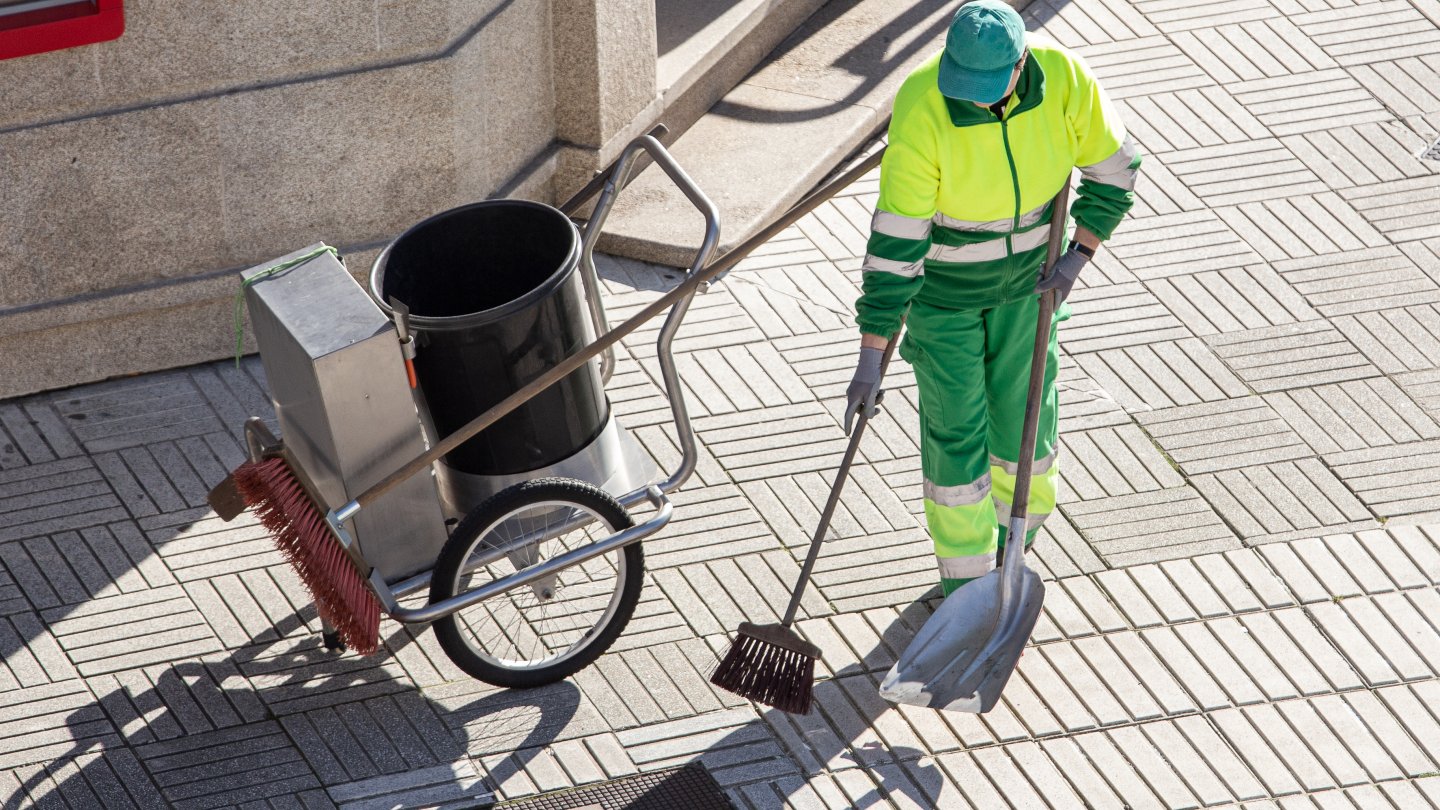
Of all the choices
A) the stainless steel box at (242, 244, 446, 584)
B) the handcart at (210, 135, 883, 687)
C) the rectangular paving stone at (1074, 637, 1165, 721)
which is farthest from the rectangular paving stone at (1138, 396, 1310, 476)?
the stainless steel box at (242, 244, 446, 584)

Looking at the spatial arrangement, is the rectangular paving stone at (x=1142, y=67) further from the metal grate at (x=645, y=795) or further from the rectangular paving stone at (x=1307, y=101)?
the metal grate at (x=645, y=795)

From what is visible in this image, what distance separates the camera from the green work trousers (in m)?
4.62

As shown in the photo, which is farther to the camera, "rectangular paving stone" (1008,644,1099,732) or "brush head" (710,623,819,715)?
"rectangular paving stone" (1008,644,1099,732)

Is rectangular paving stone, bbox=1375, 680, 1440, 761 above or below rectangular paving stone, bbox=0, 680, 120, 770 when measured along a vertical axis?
above

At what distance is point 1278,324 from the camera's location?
618 cm

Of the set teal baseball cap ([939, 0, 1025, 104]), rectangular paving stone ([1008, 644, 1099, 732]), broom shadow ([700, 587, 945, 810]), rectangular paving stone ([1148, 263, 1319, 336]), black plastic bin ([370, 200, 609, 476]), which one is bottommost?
broom shadow ([700, 587, 945, 810])

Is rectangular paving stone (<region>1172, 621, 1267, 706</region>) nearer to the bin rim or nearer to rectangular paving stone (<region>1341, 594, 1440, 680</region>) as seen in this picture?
rectangular paving stone (<region>1341, 594, 1440, 680</region>)

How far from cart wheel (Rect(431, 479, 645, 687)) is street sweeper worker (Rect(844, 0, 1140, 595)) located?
2.56ft

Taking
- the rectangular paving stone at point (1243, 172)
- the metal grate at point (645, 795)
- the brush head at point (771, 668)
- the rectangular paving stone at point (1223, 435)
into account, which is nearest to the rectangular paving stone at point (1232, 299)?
the rectangular paving stone at point (1243, 172)

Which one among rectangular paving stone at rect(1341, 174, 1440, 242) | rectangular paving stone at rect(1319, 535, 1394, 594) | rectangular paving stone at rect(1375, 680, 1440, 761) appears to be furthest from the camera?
rectangular paving stone at rect(1341, 174, 1440, 242)

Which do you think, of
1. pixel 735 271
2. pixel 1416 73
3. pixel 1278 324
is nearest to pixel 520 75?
pixel 735 271

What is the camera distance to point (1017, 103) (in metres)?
4.21

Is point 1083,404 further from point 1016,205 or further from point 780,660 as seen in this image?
point 780,660

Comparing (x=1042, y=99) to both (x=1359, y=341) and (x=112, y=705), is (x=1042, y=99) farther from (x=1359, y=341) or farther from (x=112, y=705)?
A: (x=112, y=705)
